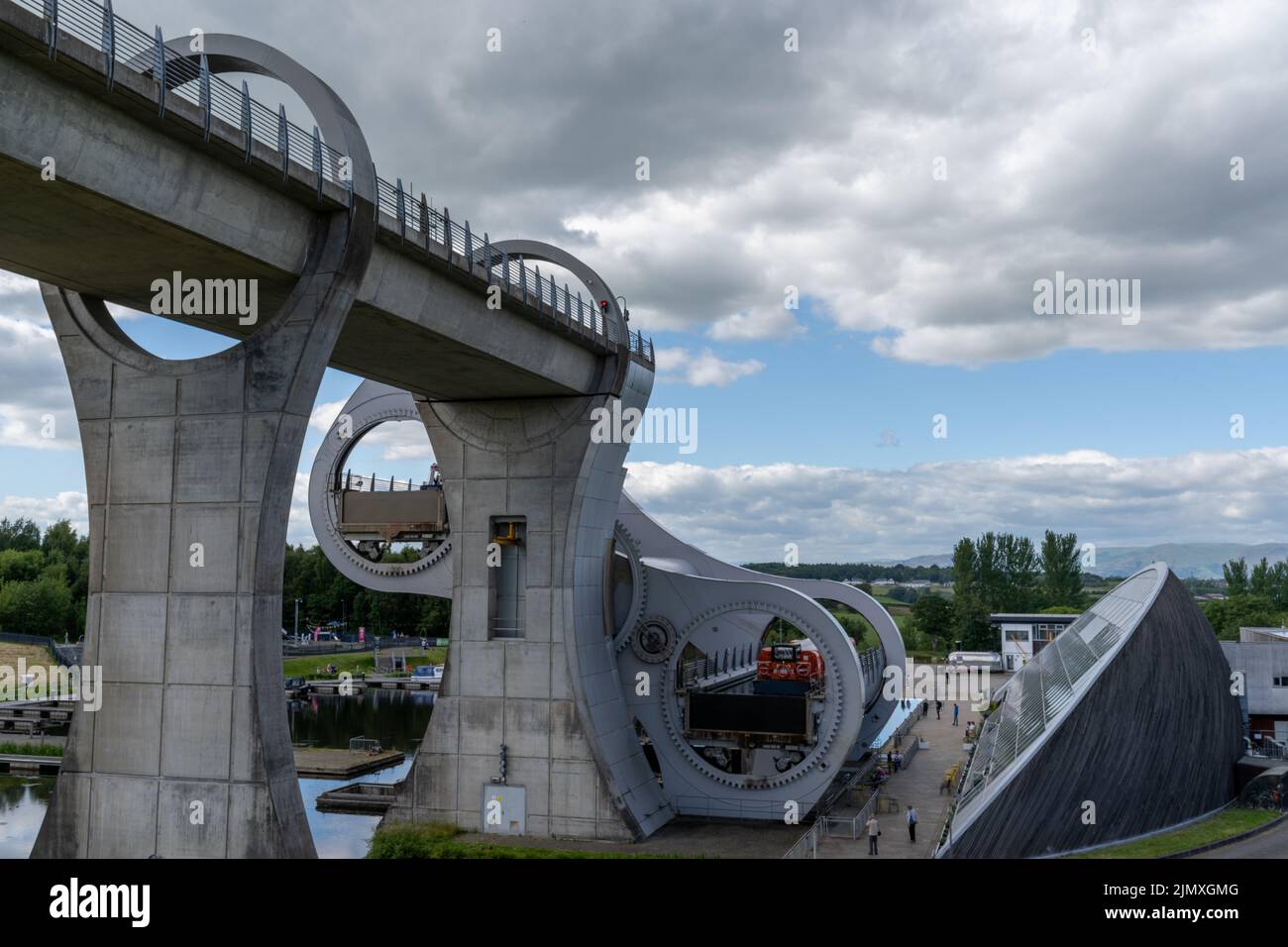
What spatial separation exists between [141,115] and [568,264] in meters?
16.9

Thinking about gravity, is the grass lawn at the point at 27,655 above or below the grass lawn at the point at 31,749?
above

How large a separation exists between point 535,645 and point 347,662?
6385 cm

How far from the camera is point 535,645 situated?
1256 inches

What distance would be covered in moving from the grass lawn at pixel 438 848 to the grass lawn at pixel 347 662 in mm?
53810

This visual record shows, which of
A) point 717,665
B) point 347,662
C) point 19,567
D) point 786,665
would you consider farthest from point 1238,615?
point 19,567

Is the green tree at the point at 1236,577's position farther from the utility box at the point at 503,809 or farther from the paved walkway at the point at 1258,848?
the utility box at the point at 503,809

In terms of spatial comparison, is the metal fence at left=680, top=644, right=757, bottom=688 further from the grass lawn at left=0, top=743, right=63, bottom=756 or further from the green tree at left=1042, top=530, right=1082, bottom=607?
the green tree at left=1042, top=530, right=1082, bottom=607

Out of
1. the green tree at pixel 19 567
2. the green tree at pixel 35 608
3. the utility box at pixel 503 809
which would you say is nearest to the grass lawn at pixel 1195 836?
the utility box at pixel 503 809

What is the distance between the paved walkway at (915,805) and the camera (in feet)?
92.9

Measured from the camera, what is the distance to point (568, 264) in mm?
32219

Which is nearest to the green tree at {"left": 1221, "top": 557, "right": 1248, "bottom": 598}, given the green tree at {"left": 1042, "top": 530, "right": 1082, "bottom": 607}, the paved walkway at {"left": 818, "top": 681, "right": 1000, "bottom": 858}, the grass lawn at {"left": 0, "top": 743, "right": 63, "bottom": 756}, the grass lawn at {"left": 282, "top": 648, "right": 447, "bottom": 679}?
the green tree at {"left": 1042, "top": 530, "right": 1082, "bottom": 607}

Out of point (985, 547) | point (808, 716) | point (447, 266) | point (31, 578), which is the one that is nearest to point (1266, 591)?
point (985, 547)

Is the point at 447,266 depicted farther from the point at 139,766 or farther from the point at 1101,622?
the point at 1101,622
